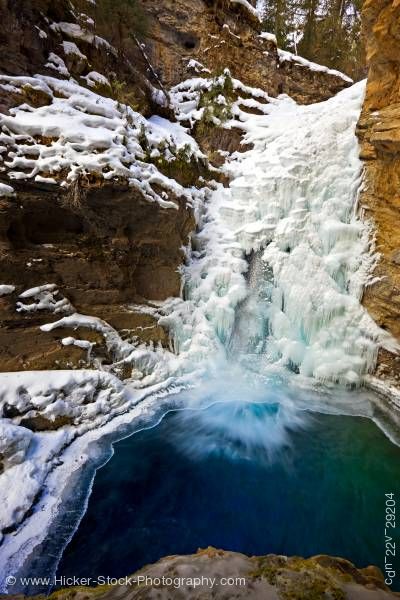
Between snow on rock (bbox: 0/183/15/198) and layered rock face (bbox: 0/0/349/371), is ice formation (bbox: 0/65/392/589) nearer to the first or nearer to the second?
snow on rock (bbox: 0/183/15/198)

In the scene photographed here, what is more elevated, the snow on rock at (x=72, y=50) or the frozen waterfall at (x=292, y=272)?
the snow on rock at (x=72, y=50)

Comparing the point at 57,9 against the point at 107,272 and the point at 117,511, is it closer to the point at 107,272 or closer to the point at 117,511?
the point at 107,272

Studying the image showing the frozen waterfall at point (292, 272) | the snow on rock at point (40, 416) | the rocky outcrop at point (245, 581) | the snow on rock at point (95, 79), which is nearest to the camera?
the rocky outcrop at point (245, 581)

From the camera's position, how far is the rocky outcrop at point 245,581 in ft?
5.84

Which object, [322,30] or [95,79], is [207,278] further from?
[322,30]

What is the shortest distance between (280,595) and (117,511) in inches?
118

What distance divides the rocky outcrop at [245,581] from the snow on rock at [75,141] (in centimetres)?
532

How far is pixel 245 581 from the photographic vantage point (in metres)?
1.90

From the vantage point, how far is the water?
3.72 metres

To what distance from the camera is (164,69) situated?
11.0 m

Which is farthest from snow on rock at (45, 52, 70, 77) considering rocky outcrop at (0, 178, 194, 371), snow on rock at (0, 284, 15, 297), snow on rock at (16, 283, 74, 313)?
A: snow on rock at (0, 284, 15, 297)

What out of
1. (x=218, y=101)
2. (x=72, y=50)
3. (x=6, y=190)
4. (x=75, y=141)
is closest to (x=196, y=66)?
(x=218, y=101)

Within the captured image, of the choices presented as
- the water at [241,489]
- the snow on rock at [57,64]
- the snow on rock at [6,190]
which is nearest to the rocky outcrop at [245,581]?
the water at [241,489]

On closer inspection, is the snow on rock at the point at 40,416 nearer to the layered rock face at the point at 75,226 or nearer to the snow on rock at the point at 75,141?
the layered rock face at the point at 75,226
